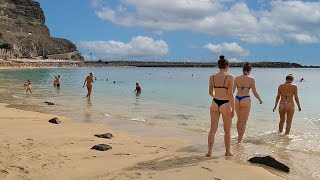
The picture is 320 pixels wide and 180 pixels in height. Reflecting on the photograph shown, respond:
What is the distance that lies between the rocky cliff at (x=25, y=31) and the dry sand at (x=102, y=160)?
14978cm

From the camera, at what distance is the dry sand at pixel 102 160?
5699mm

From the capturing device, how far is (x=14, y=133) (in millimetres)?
8719

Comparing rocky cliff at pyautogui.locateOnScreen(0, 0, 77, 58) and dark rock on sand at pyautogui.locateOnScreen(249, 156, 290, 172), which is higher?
rocky cliff at pyautogui.locateOnScreen(0, 0, 77, 58)

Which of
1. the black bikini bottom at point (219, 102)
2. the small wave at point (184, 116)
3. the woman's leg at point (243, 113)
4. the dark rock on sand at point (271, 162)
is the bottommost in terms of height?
the small wave at point (184, 116)

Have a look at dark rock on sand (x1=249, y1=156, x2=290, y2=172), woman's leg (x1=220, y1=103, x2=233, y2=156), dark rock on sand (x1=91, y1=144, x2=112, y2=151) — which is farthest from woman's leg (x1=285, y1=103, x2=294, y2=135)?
dark rock on sand (x1=91, y1=144, x2=112, y2=151)

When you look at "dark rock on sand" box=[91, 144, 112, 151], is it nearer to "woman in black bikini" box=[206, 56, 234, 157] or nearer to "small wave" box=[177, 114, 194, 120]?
"woman in black bikini" box=[206, 56, 234, 157]

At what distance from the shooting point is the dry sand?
5699 mm

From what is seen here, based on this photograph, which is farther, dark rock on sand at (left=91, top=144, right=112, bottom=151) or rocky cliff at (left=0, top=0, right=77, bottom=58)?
rocky cliff at (left=0, top=0, right=77, bottom=58)

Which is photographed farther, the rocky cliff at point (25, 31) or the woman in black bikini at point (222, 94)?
the rocky cliff at point (25, 31)

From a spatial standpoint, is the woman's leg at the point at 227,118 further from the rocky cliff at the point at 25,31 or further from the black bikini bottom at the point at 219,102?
the rocky cliff at the point at 25,31

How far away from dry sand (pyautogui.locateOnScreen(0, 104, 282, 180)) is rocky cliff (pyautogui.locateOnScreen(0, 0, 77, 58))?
5897 inches

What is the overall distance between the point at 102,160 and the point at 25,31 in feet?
616

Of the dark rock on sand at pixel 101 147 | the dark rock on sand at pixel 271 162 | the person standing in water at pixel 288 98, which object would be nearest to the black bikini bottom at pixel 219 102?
the dark rock on sand at pixel 271 162

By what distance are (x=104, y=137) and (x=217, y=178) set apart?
157 inches
